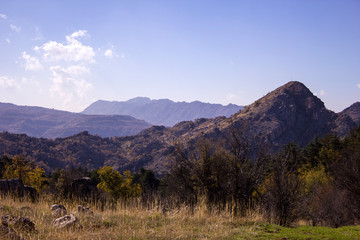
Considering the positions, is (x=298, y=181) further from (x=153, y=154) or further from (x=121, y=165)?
(x=153, y=154)

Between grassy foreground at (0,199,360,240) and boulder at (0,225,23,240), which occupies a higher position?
boulder at (0,225,23,240)

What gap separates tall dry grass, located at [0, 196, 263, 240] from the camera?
225 inches

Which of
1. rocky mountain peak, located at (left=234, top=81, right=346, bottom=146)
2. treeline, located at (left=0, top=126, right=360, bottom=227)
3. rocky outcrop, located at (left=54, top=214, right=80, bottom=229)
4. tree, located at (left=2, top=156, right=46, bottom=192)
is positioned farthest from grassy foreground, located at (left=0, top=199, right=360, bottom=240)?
rocky mountain peak, located at (left=234, top=81, right=346, bottom=146)

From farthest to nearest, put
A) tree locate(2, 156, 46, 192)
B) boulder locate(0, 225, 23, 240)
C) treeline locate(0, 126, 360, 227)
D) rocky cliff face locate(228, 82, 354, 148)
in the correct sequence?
rocky cliff face locate(228, 82, 354, 148)
tree locate(2, 156, 46, 192)
treeline locate(0, 126, 360, 227)
boulder locate(0, 225, 23, 240)

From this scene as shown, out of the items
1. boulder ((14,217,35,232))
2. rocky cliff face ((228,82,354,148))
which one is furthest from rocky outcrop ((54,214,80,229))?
rocky cliff face ((228,82,354,148))

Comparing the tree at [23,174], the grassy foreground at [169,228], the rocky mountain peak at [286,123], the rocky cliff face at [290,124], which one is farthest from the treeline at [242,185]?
the rocky cliff face at [290,124]

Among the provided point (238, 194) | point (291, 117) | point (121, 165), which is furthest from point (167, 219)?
point (291, 117)

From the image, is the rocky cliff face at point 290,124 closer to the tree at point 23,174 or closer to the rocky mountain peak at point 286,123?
the rocky mountain peak at point 286,123

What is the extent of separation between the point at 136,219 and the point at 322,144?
202 ft

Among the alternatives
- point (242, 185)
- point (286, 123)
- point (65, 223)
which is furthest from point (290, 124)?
point (65, 223)

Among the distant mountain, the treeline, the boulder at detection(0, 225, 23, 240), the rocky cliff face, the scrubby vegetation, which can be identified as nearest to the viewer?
the boulder at detection(0, 225, 23, 240)

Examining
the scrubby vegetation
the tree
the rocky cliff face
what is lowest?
the tree

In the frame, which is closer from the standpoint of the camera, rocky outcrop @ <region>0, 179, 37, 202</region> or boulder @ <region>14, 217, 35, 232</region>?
boulder @ <region>14, 217, 35, 232</region>

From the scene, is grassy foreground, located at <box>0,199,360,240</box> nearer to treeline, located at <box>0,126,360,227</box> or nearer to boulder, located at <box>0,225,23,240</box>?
boulder, located at <box>0,225,23,240</box>
